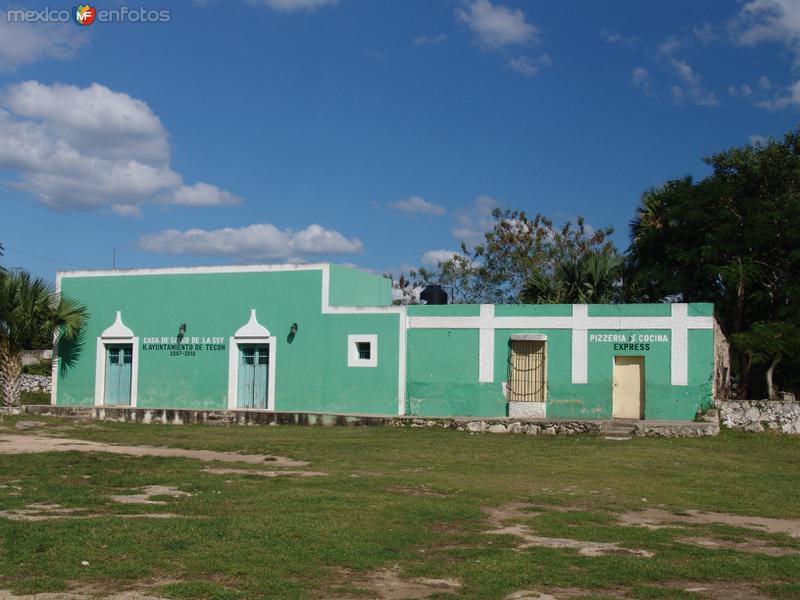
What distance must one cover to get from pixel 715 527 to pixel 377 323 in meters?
18.0

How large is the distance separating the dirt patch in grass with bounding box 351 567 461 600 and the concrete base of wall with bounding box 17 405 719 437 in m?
16.3

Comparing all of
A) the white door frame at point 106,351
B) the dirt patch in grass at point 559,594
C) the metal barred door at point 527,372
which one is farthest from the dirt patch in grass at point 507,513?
the white door frame at point 106,351

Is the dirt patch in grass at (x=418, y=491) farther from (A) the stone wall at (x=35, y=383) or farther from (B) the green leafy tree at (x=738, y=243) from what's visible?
(A) the stone wall at (x=35, y=383)

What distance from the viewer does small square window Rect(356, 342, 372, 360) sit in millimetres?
28016

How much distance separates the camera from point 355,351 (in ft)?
91.9

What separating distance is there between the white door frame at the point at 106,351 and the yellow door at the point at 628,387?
1639 centimetres

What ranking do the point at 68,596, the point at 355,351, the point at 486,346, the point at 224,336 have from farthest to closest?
the point at 224,336
the point at 355,351
the point at 486,346
the point at 68,596

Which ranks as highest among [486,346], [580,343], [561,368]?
[580,343]

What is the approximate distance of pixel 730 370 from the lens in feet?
98.0

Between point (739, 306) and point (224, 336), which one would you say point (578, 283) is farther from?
point (224, 336)

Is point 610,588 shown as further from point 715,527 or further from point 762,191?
point 762,191

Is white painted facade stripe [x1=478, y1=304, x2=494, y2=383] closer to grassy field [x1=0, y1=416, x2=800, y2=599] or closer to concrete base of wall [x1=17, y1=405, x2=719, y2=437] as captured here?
concrete base of wall [x1=17, y1=405, x2=719, y2=437]

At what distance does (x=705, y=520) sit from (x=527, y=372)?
601 inches

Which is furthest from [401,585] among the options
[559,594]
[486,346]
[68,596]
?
[486,346]
